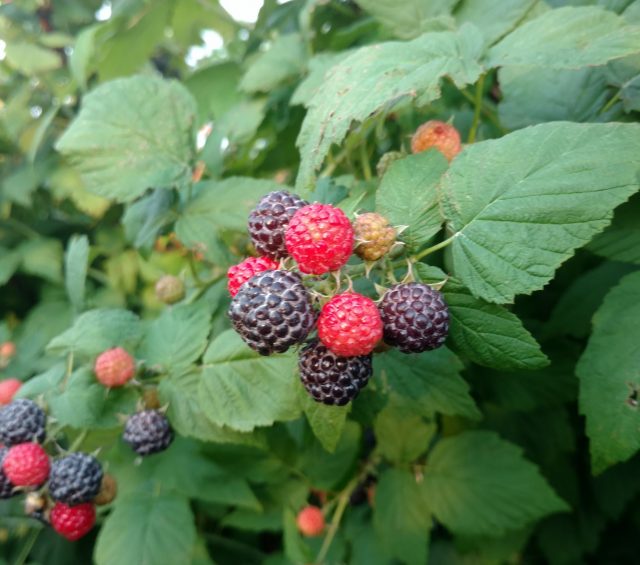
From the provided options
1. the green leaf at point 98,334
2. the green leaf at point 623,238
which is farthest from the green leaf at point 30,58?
the green leaf at point 623,238

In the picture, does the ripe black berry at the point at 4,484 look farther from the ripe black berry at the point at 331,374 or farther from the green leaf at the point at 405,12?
the green leaf at the point at 405,12

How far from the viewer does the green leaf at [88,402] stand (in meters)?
1.36

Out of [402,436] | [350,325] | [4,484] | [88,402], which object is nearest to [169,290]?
[88,402]

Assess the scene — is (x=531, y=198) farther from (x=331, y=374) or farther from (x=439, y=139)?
(x=331, y=374)

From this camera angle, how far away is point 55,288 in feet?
9.01

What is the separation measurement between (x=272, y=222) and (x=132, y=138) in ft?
2.88

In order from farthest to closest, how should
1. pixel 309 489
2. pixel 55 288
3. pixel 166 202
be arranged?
pixel 55 288, pixel 309 489, pixel 166 202

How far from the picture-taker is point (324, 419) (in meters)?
1.03

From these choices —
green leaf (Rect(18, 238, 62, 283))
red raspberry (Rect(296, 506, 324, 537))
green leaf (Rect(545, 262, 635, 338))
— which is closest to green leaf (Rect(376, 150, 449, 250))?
green leaf (Rect(545, 262, 635, 338))

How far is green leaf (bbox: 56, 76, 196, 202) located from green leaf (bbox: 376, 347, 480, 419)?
2.67ft

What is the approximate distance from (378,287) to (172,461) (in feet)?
3.67

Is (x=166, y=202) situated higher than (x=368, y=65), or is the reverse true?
(x=368, y=65)

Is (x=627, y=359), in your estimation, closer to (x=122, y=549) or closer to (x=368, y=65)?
(x=368, y=65)

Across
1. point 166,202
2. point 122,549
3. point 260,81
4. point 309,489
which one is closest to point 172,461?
point 122,549
